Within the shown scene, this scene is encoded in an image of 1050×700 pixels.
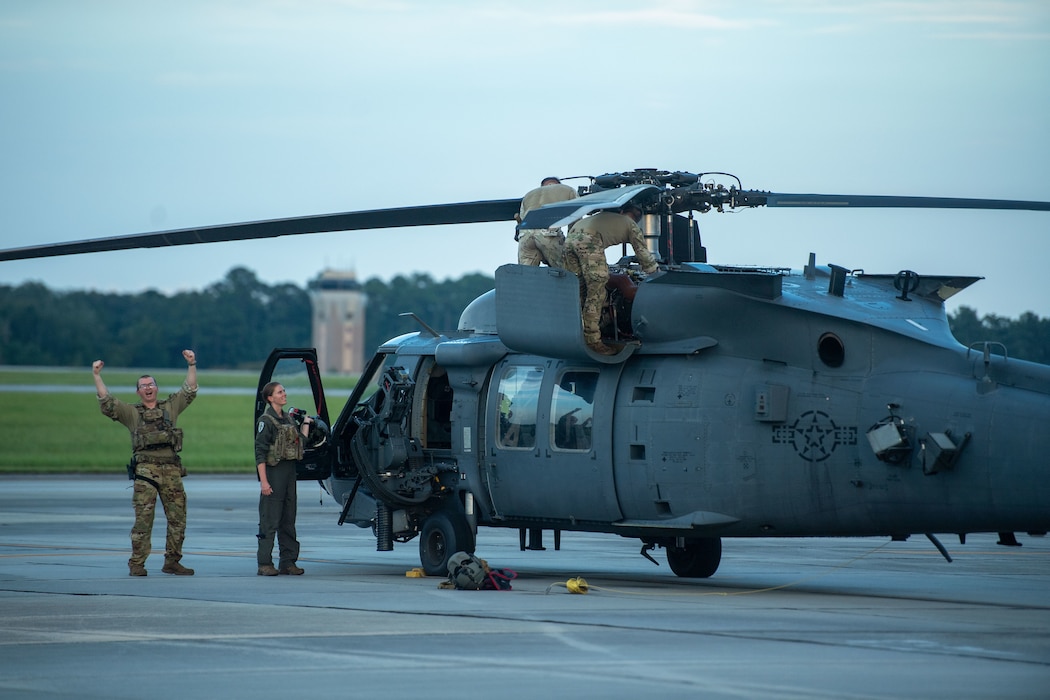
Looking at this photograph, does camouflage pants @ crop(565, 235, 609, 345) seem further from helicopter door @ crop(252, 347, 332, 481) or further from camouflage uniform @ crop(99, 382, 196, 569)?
camouflage uniform @ crop(99, 382, 196, 569)

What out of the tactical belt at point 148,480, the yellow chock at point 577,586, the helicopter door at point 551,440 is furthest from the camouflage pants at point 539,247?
the tactical belt at point 148,480

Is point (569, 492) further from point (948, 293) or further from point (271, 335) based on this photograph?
point (271, 335)

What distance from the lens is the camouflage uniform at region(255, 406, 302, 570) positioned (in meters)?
16.5

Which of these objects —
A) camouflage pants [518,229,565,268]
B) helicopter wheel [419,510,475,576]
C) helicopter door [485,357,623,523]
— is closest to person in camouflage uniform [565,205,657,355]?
camouflage pants [518,229,565,268]

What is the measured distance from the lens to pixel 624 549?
21422mm

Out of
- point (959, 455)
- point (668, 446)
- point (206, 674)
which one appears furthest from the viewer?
point (668, 446)

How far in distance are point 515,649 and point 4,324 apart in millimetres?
147453

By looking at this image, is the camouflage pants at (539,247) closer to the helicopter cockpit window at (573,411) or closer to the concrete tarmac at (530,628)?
the helicopter cockpit window at (573,411)

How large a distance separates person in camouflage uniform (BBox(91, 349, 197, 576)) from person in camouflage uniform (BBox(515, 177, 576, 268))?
12.7 feet

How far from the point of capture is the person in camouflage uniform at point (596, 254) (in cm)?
1465

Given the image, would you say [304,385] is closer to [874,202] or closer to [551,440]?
[551,440]

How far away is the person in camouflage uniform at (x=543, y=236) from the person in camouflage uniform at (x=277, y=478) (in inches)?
128

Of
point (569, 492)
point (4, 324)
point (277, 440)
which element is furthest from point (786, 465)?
point (4, 324)

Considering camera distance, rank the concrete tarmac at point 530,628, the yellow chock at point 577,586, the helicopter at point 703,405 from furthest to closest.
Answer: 1. the yellow chock at point 577,586
2. the helicopter at point 703,405
3. the concrete tarmac at point 530,628
